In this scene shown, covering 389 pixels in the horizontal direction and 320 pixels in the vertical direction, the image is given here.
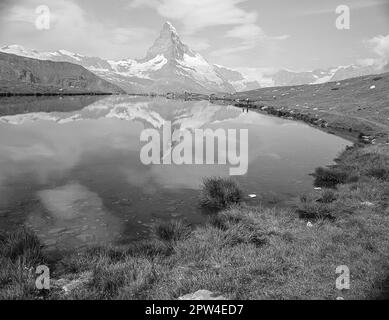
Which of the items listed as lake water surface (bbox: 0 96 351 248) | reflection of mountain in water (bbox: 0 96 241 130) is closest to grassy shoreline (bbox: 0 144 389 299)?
lake water surface (bbox: 0 96 351 248)

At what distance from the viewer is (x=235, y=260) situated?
1248 centimetres

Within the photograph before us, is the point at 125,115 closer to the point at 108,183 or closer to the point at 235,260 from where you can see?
the point at 108,183

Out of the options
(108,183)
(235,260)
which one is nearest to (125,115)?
(108,183)

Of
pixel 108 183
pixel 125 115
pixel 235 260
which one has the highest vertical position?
pixel 125 115

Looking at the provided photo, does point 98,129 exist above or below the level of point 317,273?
above

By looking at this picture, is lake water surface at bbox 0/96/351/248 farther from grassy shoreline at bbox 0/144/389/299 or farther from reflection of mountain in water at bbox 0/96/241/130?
reflection of mountain in water at bbox 0/96/241/130

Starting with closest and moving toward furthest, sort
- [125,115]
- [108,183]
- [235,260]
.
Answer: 1. [235,260]
2. [108,183]
3. [125,115]

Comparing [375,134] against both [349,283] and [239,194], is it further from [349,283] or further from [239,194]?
[349,283]

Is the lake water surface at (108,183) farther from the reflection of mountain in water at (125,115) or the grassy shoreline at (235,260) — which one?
the reflection of mountain in water at (125,115)

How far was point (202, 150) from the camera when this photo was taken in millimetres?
37625
